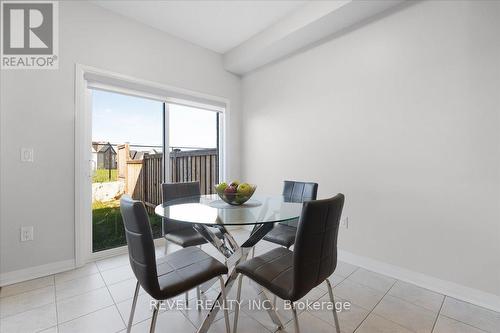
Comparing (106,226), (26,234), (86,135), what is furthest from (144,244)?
(106,226)

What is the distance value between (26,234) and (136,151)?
1.30 m

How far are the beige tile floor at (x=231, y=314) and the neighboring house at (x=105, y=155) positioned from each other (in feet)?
3.85

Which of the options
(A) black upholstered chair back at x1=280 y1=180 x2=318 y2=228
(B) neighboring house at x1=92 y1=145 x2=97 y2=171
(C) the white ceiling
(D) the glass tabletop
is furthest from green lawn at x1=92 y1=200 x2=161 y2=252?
(C) the white ceiling

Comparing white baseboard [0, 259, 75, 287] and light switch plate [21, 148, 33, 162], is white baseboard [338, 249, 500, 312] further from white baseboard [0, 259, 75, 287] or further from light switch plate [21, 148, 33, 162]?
light switch plate [21, 148, 33, 162]

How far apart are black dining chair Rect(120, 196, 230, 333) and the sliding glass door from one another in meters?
1.74

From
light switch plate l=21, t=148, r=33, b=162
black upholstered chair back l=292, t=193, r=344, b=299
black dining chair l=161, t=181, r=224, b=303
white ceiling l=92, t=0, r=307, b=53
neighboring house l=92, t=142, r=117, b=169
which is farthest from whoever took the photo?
neighboring house l=92, t=142, r=117, b=169

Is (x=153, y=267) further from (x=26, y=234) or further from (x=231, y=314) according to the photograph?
(x=26, y=234)

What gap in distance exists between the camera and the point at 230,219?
138cm

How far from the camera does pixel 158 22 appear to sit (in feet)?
8.96

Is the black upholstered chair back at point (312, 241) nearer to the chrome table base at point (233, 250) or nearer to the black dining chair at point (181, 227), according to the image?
the chrome table base at point (233, 250)

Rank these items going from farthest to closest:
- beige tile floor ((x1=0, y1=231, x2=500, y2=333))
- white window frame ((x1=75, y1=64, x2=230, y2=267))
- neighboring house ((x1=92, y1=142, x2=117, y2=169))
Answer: neighboring house ((x1=92, y1=142, x2=117, y2=169)), white window frame ((x1=75, y1=64, x2=230, y2=267)), beige tile floor ((x1=0, y1=231, x2=500, y2=333))

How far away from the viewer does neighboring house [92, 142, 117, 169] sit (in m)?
2.59

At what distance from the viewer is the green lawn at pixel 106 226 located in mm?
2635

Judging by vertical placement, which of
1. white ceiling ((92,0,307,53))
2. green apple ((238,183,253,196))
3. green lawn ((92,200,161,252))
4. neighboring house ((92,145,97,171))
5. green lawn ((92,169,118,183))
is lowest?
green lawn ((92,200,161,252))
